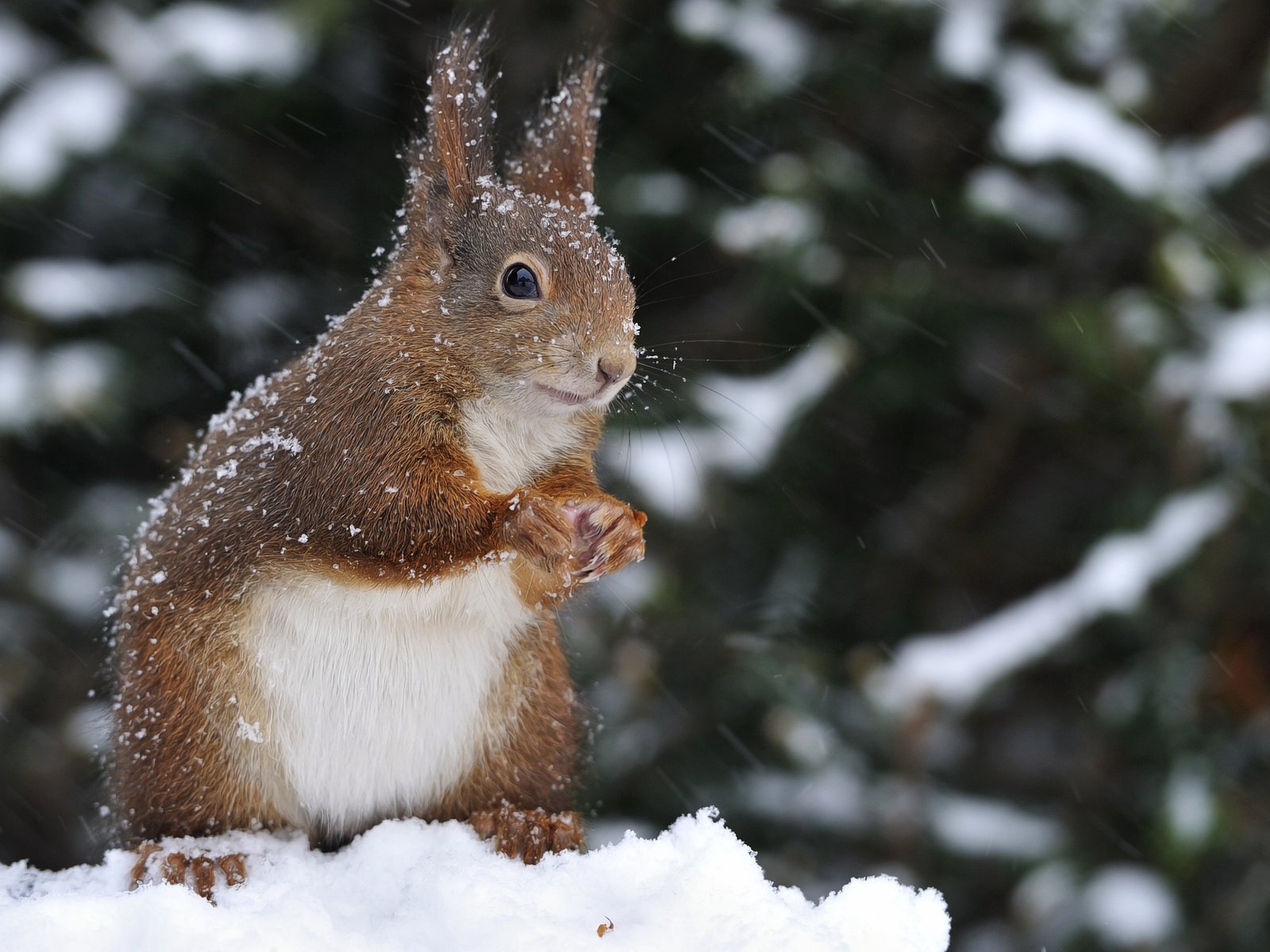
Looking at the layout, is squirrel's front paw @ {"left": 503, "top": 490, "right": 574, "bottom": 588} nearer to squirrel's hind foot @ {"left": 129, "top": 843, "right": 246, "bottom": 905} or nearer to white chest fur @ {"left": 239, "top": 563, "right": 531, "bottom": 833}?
white chest fur @ {"left": 239, "top": 563, "right": 531, "bottom": 833}

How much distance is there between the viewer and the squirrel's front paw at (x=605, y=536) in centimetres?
95


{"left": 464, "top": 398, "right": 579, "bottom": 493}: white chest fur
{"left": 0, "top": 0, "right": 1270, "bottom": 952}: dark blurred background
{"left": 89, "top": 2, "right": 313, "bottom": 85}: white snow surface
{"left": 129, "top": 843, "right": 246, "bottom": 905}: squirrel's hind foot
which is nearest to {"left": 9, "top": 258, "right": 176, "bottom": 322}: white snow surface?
{"left": 0, "top": 0, "right": 1270, "bottom": 952}: dark blurred background

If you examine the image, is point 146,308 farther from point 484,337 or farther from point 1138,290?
point 1138,290

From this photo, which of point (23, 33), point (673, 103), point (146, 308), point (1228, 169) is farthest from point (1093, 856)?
point (23, 33)

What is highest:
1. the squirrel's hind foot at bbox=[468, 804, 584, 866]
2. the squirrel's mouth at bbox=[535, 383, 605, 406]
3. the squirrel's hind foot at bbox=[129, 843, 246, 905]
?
the squirrel's mouth at bbox=[535, 383, 605, 406]

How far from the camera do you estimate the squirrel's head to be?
1021 mm

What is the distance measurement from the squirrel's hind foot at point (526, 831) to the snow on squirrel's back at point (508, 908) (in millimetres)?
89

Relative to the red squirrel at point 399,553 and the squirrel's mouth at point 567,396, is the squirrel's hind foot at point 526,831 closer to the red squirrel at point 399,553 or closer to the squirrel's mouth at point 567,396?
the red squirrel at point 399,553

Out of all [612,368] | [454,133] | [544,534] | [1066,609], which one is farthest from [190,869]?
[1066,609]

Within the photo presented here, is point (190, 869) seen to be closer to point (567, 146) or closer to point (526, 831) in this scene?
point (526, 831)

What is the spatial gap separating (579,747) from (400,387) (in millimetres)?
427

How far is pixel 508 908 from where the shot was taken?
786mm

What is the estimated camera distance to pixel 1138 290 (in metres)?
2.03

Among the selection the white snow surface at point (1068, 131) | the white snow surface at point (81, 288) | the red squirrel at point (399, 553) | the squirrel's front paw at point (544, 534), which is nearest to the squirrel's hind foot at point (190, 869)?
the red squirrel at point (399, 553)
